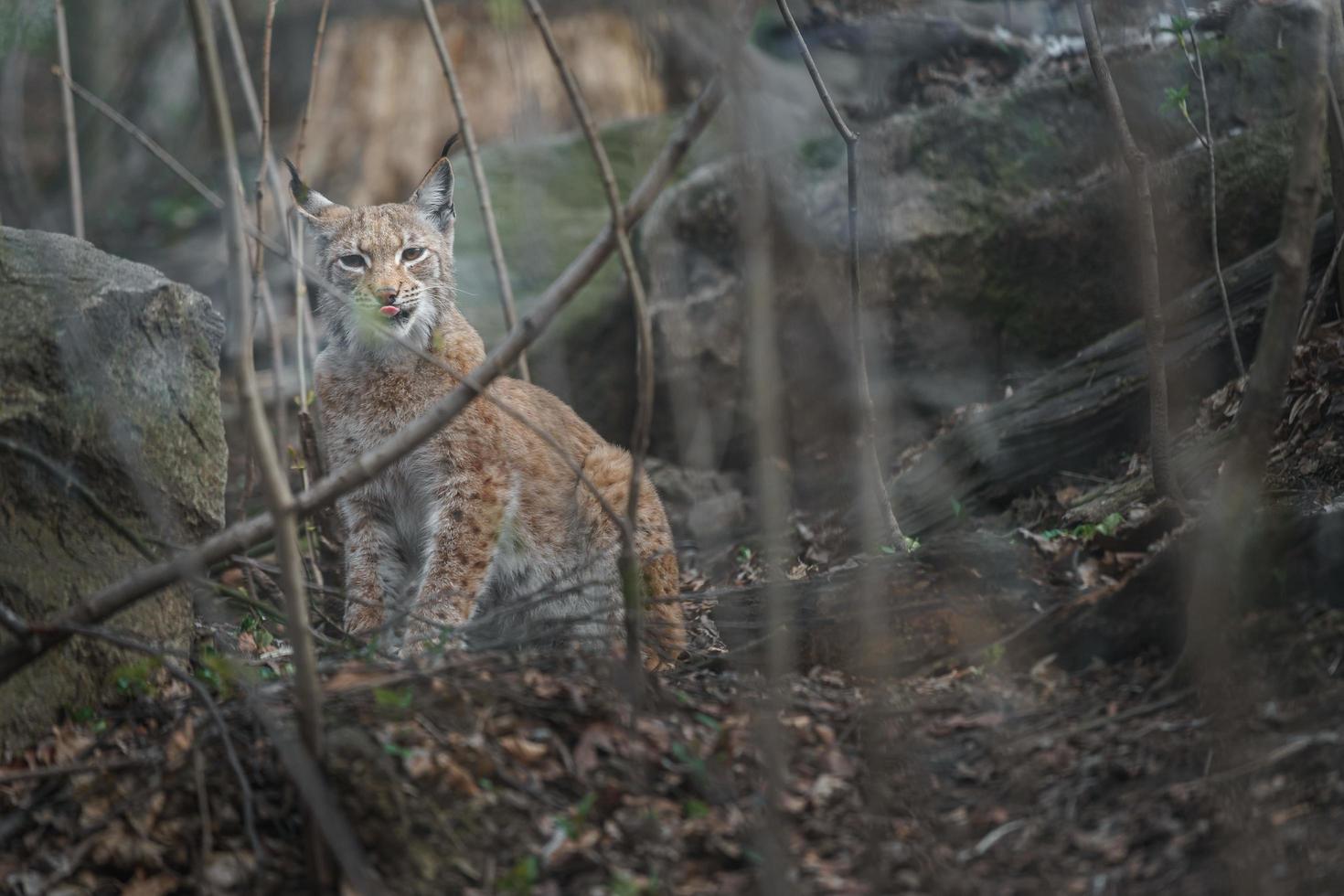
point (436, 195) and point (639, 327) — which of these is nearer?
point (639, 327)

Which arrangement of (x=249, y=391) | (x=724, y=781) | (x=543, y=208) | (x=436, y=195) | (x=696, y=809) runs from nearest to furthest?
1. (x=249, y=391)
2. (x=696, y=809)
3. (x=724, y=781)
4. (x=436, y=195)
5. (x=543, y=208)

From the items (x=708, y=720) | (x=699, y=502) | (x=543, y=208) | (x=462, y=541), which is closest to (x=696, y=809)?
(x=708, y=720)

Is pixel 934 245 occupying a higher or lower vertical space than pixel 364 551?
higher

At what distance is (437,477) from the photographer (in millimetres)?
5836

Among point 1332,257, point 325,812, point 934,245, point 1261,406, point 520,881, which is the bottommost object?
point 520,881

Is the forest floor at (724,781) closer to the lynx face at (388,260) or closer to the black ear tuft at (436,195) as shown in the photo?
the lynx face at (388,260)

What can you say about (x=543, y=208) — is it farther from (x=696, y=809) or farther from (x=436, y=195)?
(x=696, y=809)

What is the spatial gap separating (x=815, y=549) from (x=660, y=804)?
3726mm

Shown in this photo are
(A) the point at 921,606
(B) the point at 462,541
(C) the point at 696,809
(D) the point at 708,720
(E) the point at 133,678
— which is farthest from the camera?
(B) the point at 462,541

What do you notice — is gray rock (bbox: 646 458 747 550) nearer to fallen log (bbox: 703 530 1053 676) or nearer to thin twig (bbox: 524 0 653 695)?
fallen log (bbox: 703 530 1053 676)

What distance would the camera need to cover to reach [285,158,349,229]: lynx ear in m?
6.03

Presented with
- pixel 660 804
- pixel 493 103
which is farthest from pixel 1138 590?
pixel 493 103

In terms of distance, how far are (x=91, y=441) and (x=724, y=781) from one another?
8.25 feet

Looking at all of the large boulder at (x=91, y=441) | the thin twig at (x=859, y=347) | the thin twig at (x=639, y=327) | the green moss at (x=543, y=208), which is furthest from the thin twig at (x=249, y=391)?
the green moss at (x=543, y=208)
